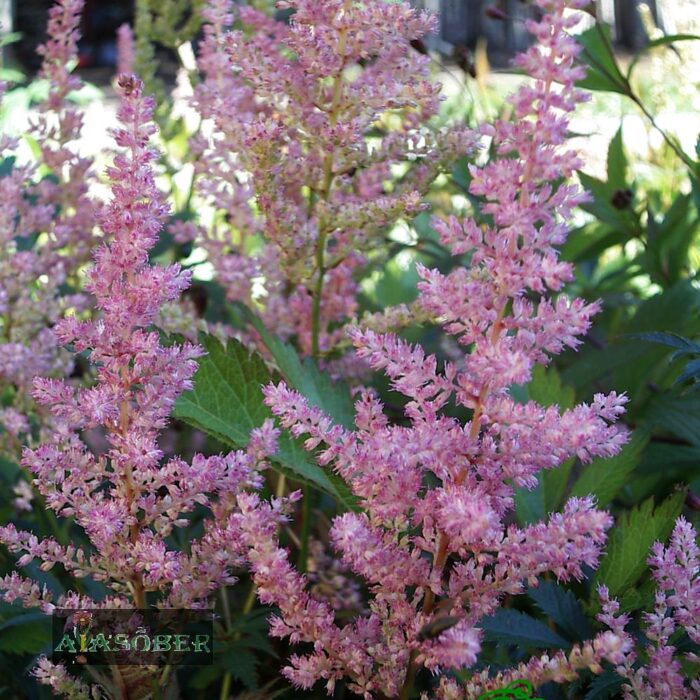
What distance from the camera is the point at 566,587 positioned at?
994mm

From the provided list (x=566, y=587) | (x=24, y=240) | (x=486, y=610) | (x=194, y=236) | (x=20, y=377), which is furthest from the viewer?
(x=24, y=240)

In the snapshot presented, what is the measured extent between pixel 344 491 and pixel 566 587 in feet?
0.88

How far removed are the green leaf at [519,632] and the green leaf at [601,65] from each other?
2.57 feet

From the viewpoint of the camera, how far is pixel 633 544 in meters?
0.91

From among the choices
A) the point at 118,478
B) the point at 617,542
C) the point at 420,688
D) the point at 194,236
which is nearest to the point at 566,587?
the point at 617,542

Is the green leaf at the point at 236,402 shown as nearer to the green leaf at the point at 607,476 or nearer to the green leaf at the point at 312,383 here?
the green leaf at the point at 312,383

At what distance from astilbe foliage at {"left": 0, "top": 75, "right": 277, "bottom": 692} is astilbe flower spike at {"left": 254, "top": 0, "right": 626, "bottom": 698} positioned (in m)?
0.08

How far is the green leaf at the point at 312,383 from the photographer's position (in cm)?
103

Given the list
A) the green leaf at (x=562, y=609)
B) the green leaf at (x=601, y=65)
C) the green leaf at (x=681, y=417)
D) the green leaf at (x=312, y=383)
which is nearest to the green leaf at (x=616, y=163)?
the green leaf at (x=601, y=65)

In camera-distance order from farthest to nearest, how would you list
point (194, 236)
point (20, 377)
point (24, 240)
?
point (24, 240), point (194, 236), point (20, 377)

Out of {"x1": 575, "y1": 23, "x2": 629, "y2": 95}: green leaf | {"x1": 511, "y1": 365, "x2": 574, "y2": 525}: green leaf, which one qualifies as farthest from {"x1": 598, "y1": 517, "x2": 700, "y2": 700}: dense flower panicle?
{"x1": 575, "y1": 23, "x2": 629, "y2": 95}: green leaf

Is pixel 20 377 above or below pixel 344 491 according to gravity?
below

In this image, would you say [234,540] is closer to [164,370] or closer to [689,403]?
[164,370]

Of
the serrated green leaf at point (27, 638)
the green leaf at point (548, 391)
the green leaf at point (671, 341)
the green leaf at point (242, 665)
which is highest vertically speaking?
the green leaf at point (671, 341)
